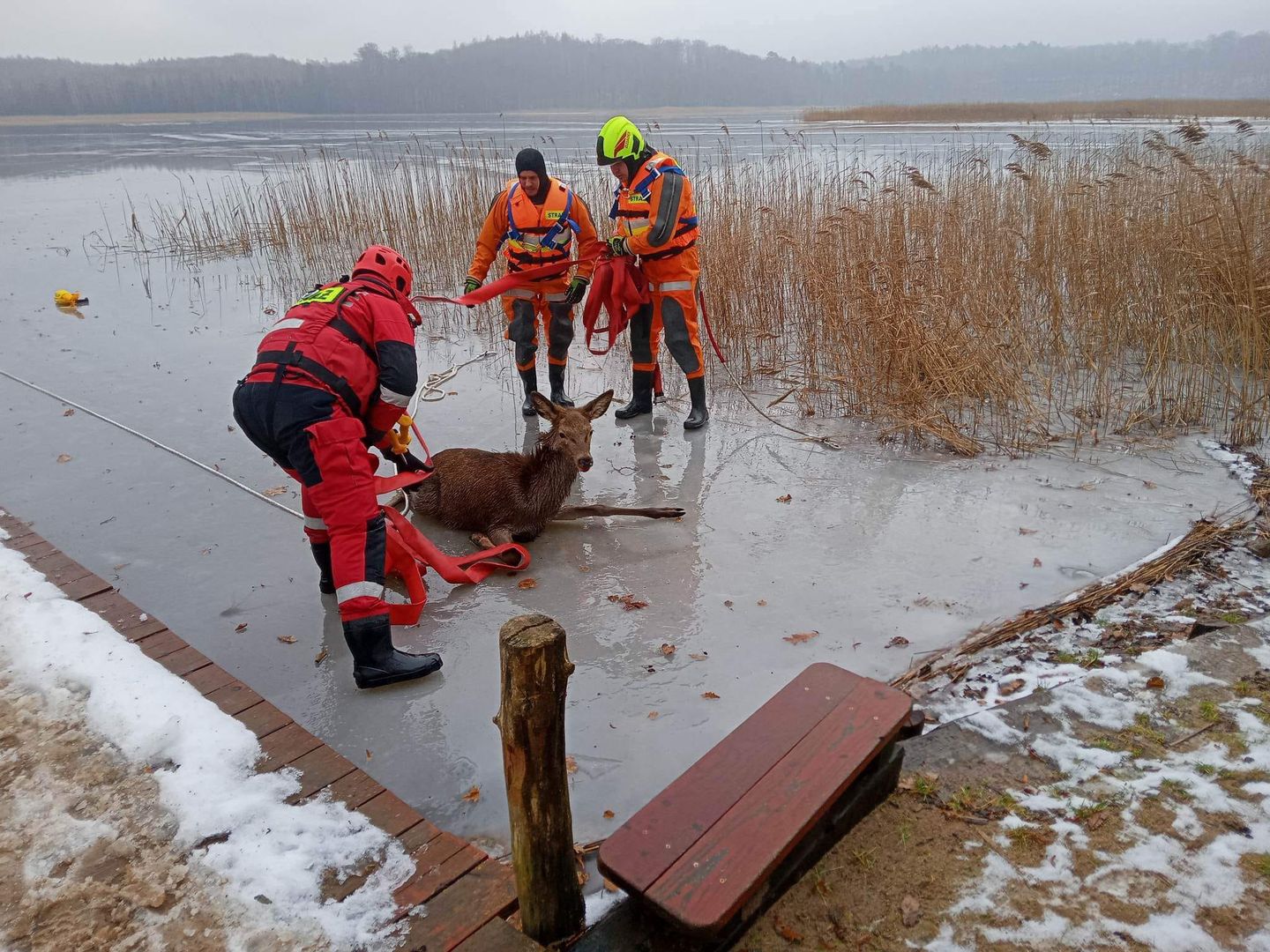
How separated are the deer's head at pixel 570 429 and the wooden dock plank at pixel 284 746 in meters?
2.09

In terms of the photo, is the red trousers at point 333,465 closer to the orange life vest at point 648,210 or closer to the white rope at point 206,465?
the white rope at point 206,465

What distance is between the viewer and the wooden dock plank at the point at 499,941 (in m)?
2.21

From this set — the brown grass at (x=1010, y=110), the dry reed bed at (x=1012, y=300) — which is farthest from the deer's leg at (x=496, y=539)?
the brown grass at (x=1010, y=110)

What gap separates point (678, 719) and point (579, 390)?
174 inches

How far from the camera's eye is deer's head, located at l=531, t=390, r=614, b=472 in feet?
15.7

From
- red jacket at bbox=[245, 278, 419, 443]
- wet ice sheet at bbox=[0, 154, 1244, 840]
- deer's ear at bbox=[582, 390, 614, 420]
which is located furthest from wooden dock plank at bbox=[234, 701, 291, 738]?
deer's ear at bbox=[582, 390, 614, 420]

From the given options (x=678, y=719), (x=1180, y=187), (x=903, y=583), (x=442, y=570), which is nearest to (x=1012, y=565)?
(x=903, y=583)

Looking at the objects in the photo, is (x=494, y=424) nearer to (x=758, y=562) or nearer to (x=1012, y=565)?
(x=758, y=562)

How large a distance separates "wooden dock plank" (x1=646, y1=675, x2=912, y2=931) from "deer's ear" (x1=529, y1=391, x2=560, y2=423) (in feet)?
8.48

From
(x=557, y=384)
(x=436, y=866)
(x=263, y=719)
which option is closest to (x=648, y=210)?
(x=557, y=384)

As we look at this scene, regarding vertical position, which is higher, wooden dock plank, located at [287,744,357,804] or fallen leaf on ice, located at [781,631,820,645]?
wooden dock plank, located at [287,744,357,804]

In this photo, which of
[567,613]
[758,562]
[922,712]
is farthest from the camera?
[758,562]

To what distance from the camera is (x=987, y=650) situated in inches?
143

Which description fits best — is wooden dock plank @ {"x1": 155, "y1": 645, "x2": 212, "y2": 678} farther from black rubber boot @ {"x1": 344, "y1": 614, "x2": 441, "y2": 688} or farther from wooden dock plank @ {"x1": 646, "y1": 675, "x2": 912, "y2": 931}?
wooden dock plank @ {"x1": 646, "y1": 675, "x2": 912, "y2": 931}
